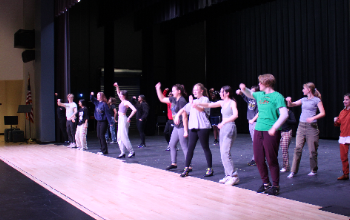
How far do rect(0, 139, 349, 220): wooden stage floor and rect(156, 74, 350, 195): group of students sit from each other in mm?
370

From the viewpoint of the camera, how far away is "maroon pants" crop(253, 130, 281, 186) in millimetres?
3947

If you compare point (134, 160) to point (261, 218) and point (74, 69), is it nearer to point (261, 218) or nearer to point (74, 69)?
point (261, 218)

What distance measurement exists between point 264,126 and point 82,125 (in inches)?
248

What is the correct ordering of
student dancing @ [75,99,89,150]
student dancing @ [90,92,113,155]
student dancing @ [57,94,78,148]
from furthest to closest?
student dancing @ [57,94,78,148], student dancing @ [75,99,89,150], student dancing @ [90,92,113,155]

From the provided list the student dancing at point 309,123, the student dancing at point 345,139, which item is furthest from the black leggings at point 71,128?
the student dancing at point 345,139

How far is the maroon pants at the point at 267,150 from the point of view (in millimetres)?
3947

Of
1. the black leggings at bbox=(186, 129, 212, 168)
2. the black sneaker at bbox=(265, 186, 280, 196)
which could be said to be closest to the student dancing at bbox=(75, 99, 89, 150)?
the black leggings at bbox=(186, 129, 212, 168)

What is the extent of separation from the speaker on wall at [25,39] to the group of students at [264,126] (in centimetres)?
860

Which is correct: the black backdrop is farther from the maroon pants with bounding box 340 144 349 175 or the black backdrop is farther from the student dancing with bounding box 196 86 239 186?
the maroon pants with bounding box 340 144 349 175

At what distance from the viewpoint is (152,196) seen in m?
4.16

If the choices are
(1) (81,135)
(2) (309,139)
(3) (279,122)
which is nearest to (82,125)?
(1) (81,135)

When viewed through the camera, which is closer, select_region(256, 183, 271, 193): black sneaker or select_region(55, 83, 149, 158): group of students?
select_region(256, 183, 271, 193): black sneaker

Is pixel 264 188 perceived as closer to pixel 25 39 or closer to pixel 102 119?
pixel 102 119

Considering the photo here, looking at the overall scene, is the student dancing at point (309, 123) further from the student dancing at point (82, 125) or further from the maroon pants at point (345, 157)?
the student dancing at point (82, 125)
